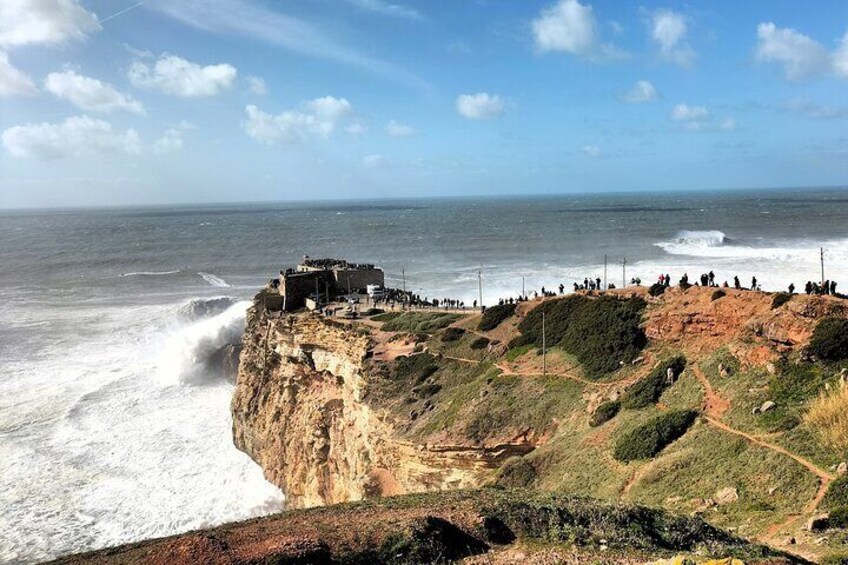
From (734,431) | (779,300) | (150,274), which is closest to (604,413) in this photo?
(734,431)

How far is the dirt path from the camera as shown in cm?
1323

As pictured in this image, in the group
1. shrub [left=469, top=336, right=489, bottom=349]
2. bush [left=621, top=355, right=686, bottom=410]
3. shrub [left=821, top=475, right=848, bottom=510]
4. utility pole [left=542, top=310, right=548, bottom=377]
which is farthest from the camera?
shrub [left=469, top=336, right=489, bottom=349]

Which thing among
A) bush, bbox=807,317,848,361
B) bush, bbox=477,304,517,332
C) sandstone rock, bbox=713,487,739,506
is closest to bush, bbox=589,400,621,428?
sandstone rock, bbox=713,487,739,506

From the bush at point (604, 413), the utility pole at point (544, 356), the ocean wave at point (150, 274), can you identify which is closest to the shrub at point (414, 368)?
the utility pole at point (544, 356)

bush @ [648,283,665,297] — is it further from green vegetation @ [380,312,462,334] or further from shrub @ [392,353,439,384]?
green vegetation @ [380,312,462,334]

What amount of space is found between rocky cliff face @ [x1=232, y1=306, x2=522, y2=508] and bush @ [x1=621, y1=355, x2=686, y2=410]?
4725 millimetres

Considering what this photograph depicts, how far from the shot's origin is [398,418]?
26.0m

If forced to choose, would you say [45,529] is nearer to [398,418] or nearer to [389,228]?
[398,418]

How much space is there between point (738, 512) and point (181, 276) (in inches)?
3243

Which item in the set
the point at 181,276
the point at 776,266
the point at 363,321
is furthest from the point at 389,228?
the point at 363,321

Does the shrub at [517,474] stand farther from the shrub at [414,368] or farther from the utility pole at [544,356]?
the shrub at [414,368]

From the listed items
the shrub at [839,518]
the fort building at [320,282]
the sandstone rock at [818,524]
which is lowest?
the sandstone rock at [818,524]

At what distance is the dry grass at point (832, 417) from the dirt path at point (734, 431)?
2.54 feet

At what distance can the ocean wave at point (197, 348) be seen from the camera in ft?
156
